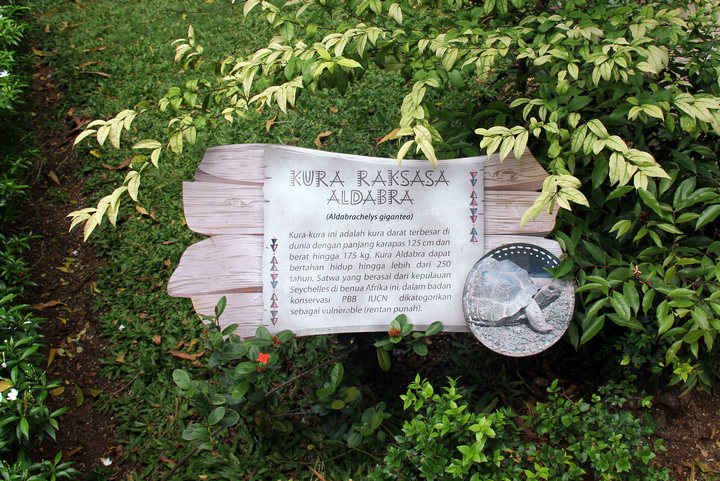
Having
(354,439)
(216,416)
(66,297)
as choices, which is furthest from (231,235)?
(66,297)

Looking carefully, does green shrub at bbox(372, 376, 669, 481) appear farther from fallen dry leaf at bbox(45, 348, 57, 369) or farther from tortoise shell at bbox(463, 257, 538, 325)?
fallen dry leaf at bbox(45, 348, 57, 369)

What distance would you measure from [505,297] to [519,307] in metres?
0.07

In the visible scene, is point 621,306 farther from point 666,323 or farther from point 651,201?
point 651,201

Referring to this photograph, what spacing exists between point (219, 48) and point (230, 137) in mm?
1314

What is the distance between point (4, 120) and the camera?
366 centimetres

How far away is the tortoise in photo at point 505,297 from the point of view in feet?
6.19

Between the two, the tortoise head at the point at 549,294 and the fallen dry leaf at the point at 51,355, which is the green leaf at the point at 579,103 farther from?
the fallen dry leaf at the point at 51,355

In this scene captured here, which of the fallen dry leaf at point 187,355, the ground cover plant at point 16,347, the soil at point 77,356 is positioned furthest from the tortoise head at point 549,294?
the ground cover plant at point 16,347

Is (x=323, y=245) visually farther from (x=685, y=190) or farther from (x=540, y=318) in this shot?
(x=685, y=190)

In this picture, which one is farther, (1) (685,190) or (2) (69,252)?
(2) (69,252)

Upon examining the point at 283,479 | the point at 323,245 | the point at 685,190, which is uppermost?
the point at 685,190

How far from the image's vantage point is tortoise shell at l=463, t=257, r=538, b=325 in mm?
1889

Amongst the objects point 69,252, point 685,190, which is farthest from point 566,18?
point 69,252

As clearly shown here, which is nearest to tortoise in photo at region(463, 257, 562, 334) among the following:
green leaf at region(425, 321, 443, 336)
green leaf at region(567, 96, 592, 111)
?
green leaf at region(425, 321, 443, 336)
